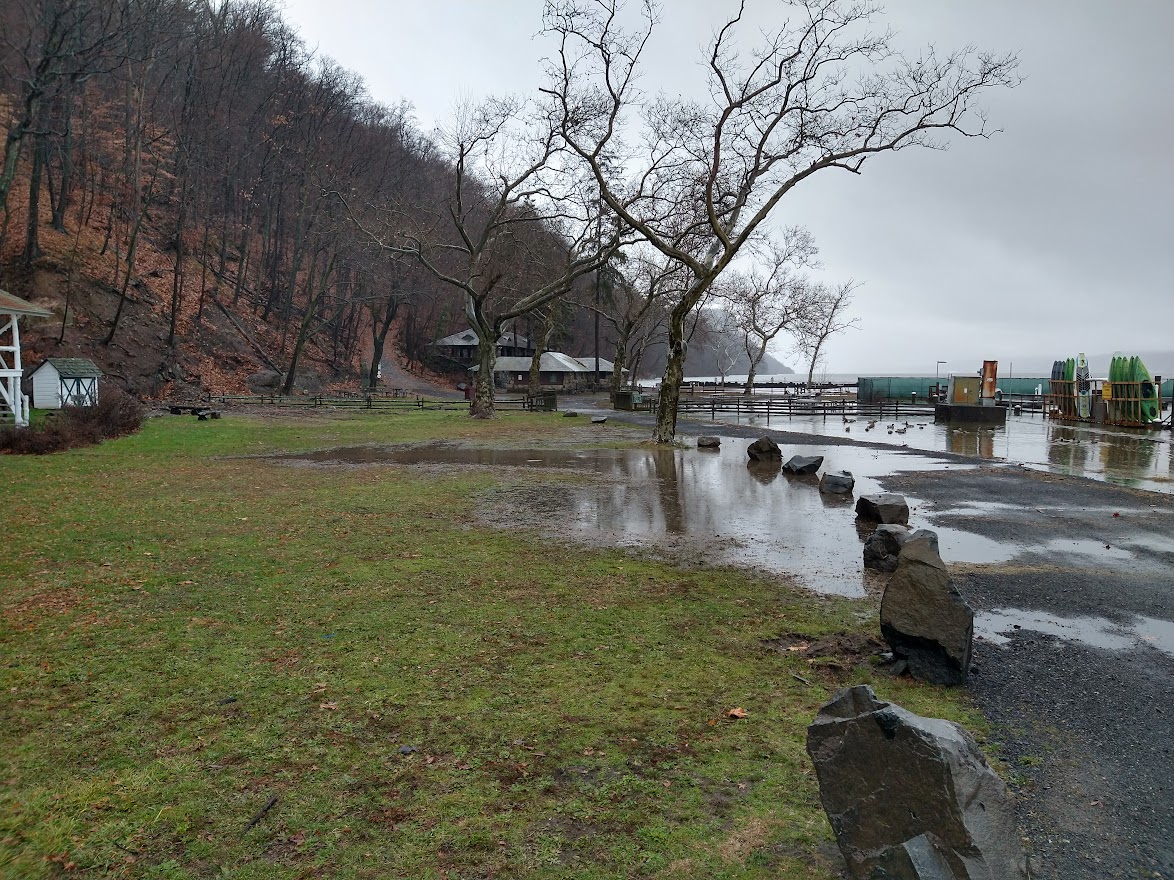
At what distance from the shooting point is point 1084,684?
564 centimetres

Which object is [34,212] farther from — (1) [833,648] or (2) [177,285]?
(1) [833,648]

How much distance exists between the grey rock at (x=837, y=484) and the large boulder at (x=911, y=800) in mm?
12263

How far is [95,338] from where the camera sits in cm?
3331

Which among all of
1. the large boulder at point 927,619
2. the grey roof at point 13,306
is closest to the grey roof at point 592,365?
the grey roof at point 13,306

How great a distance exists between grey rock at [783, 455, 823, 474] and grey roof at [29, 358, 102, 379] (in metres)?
23.6

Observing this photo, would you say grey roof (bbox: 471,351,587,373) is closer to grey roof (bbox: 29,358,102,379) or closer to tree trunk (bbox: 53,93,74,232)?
tree trunk (bbox: 53,93,74,232)

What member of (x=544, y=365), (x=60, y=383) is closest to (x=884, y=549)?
(x=60, y=383)

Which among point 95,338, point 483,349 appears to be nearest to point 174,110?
point 95,338

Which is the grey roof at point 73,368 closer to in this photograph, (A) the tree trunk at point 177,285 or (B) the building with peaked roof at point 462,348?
(A) the tree trunk at point 177,285

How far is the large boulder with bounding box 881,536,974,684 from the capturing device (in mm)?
5621

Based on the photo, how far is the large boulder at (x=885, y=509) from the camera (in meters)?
11.7

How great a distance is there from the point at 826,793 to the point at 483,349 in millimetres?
30655

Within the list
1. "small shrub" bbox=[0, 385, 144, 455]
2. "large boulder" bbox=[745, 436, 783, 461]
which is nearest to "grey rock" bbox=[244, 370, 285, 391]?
"small shrub" bbox=[0, 385, 144, 455]

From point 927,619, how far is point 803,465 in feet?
41.5
